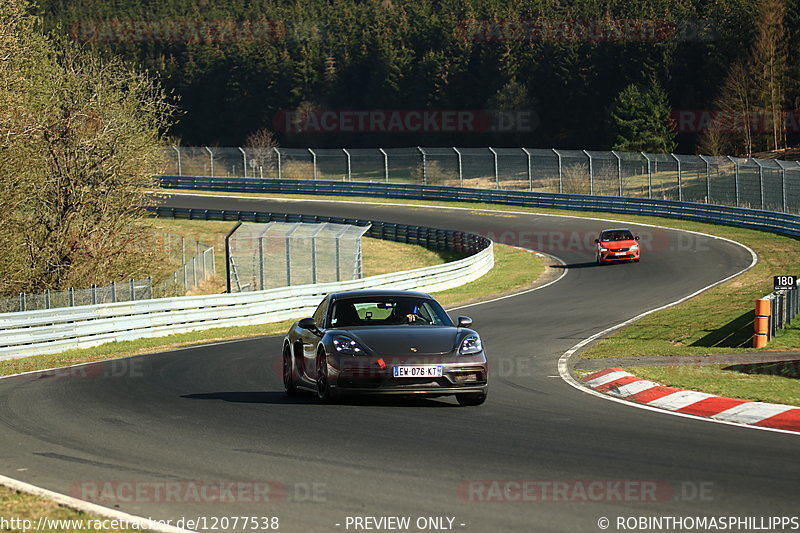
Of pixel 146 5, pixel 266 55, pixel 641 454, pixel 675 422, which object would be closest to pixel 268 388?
pixel 675 422

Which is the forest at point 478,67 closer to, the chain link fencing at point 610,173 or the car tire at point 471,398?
the chain link fencing at point 610,173

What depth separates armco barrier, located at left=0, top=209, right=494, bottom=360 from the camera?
21.4 m

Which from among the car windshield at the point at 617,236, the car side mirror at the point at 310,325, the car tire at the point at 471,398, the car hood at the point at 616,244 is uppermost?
the car side mirror at the point at 310,325

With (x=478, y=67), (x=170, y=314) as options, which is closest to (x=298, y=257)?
(x=170, y=314)

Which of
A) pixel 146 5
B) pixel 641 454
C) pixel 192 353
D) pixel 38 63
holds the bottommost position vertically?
pixel 192 353

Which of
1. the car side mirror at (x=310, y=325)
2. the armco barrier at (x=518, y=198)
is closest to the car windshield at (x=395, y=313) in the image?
the car side mirror at (x=310, y=325)

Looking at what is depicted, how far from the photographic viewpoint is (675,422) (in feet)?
34.9

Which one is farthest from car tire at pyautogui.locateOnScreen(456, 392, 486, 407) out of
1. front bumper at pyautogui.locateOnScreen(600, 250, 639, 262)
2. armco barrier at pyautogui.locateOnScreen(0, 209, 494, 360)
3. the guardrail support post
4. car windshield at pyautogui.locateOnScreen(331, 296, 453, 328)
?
front bumper at pyautogui.locateOnScreen(600, 250, 639, 262)

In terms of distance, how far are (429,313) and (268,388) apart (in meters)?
2.83

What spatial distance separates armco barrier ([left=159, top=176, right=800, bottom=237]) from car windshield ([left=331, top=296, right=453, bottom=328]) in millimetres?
32778

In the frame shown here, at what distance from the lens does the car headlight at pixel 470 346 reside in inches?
458

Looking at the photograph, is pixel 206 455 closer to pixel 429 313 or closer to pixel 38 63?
pixel 429 313

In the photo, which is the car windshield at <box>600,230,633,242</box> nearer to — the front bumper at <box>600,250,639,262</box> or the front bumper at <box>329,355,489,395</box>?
the front bumper at <box>600,250,639,262</box>

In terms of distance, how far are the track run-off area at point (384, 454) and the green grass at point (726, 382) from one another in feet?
4.65
